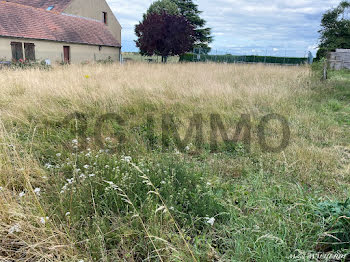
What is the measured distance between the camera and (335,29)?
22281 mm

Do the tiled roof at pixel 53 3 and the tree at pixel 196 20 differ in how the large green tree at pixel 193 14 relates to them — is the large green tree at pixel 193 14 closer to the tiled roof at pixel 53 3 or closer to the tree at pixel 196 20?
the tree at pixel 196 20

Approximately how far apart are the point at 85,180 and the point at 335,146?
3.65m

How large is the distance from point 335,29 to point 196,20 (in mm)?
23172

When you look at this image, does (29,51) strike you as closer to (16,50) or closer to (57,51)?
(16,50)

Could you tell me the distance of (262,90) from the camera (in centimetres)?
681

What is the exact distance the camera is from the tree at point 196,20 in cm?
4009

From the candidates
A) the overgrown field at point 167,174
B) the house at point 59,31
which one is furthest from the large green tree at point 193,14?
the overgrown field at point 167,174

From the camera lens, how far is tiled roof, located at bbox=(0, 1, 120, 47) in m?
17.4

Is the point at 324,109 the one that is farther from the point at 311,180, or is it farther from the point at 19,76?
the point at 19,76

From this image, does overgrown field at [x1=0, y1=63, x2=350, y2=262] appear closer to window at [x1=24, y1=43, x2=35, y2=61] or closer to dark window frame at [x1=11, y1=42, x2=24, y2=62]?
dark window frame at [x1=11, y1=42, x2=24, y2=62]

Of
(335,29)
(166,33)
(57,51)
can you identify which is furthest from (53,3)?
(335,29)

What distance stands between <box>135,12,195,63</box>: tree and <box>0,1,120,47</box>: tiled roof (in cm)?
499

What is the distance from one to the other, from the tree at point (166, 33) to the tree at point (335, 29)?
41.1ft

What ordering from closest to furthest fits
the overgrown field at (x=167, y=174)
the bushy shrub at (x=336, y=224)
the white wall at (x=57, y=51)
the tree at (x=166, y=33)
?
1. the bushy shrub at (x=336, y=224)
2. the overgrown field at (x=167, y=174)
3. the white wall at (x=57, y=51)
4. the tree at (x=166, y=33)
